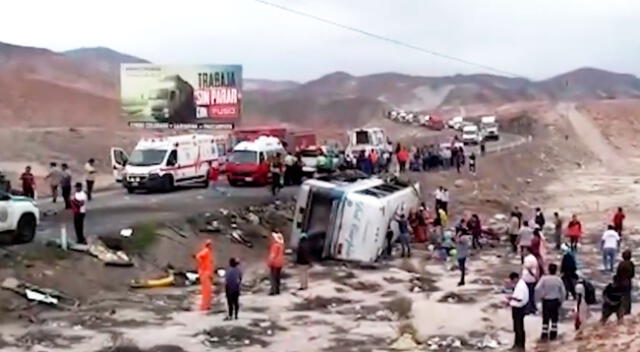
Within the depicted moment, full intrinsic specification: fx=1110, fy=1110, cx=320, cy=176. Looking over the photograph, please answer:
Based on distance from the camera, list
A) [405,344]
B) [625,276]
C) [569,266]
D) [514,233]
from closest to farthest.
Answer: [405,344], [625,276], [569,266], [514,233]

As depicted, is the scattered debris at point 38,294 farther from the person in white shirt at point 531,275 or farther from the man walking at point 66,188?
the man walking at point 66,188

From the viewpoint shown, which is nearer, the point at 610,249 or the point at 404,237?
the point at 610,249

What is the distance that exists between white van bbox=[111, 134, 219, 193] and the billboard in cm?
1894

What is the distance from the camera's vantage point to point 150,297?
24969 millimetres

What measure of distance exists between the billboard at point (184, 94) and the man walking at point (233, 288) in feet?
129

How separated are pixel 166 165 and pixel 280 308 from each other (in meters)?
16.8

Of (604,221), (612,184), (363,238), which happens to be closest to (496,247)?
(363,238)

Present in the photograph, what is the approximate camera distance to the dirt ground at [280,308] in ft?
67.2

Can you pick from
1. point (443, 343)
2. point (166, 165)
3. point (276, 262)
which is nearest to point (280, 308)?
point (276, 262)

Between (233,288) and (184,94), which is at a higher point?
(184,94)

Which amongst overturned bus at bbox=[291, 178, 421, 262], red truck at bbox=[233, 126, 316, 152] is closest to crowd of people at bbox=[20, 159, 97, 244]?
overturned bus at bbox=[291, 178, 421, 262]

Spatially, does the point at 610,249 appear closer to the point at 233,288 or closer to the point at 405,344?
the point at 405,344

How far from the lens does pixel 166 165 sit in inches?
1560

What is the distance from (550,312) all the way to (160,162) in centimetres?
2239
